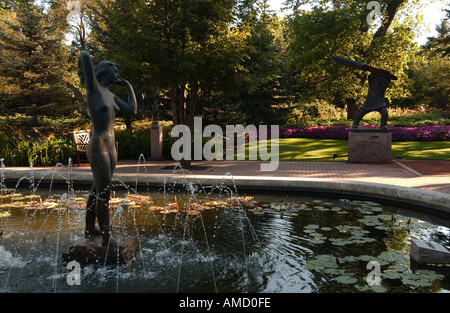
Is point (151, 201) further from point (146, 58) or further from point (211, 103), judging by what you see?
point (211, 103)

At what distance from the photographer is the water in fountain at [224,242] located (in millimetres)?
3998

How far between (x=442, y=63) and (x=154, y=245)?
32446mm

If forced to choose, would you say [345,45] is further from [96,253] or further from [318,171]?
[96,253]

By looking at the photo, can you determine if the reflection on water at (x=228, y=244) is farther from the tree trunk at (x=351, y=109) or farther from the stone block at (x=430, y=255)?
the tree trunk at (x=351, y=109)

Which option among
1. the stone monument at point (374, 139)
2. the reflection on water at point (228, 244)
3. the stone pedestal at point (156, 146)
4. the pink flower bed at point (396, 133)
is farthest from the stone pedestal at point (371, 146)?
the pink flower bed at point (396, 133)

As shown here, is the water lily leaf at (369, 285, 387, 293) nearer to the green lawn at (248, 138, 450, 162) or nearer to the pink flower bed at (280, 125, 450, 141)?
the green lawn at (248, 138, 450, 162)

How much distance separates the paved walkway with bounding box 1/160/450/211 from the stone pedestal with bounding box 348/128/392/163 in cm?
52

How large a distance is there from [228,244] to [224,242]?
0.33ft

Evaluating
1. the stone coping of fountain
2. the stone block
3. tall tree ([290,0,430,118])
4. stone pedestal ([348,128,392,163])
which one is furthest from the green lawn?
the stone block

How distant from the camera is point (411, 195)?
7.05 metres

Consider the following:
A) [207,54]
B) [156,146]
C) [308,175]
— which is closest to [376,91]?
[308,175]

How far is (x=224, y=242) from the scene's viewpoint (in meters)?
5.28
